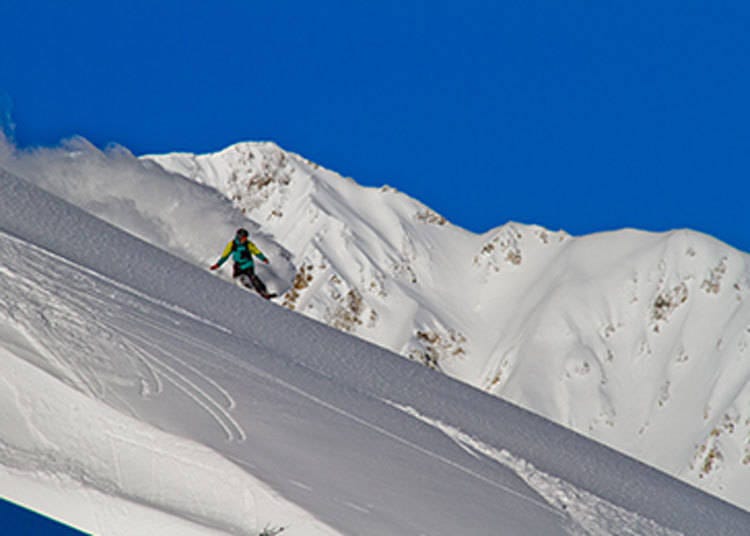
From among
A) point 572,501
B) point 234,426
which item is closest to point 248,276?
point 572,501

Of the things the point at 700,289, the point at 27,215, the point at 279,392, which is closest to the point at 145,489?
the point at 279,392

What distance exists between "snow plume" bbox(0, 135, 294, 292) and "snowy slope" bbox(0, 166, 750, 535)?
883cm

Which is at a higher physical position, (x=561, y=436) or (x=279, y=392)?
(x=561, y=436)

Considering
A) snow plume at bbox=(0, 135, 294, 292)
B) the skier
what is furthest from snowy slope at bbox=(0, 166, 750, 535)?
snow plume at bbox=(0, 135, 294, 292)

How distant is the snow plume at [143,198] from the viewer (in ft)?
72.1

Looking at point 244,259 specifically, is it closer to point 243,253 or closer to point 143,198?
point 243,253

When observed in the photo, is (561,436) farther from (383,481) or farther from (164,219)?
(164,219)

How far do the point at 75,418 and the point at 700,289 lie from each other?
197 meters

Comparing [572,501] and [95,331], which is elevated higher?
[572,501]

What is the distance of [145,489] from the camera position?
6.30 m

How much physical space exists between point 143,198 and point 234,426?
1843cm

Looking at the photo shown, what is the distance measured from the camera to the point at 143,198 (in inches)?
1000

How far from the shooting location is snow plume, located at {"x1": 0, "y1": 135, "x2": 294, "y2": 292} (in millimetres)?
21969

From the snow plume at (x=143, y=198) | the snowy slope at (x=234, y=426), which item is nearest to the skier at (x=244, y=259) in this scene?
the snow plume at (x=143, y=198)
